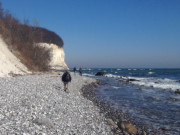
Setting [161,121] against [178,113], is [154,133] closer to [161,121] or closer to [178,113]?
[161,121]

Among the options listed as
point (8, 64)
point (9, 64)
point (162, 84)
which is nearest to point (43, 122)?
point (8, 64)

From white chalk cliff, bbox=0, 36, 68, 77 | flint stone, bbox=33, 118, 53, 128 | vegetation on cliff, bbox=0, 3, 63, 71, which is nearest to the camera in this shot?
flint stone, bbox=33, 118, 53, 128

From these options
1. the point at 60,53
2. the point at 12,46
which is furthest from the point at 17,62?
the point at 60,53

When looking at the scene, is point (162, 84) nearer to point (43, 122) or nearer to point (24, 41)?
point (24, 41)

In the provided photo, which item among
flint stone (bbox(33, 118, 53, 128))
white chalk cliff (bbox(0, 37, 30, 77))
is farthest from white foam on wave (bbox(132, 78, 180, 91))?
flint stone (bbox(33, 118, 53, 128))

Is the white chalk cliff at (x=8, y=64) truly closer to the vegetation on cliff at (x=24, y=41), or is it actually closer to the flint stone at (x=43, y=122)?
the vegetation on cliff at (x=24, y=41)

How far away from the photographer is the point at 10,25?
1367 inches

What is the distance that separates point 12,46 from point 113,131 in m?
25.8

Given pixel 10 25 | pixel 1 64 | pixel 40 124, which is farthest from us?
pixel 10 25

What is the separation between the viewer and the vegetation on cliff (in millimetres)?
29650

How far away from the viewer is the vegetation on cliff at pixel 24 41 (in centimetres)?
2965

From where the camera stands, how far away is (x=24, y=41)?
120 ft

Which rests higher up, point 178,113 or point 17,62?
point 17,62

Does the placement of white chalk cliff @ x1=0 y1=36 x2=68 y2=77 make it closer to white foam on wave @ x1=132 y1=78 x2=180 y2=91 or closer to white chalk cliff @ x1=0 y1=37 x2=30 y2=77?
white chalk cliff @ x1=0 y1=37 x2=30 y2=77
